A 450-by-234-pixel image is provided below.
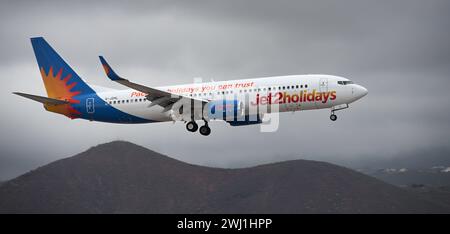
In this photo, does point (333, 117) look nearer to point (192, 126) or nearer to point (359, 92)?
point (359, 92)

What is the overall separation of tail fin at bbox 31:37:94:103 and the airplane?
11 cm

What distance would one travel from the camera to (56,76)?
83438mm

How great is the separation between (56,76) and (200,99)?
64.0 ft

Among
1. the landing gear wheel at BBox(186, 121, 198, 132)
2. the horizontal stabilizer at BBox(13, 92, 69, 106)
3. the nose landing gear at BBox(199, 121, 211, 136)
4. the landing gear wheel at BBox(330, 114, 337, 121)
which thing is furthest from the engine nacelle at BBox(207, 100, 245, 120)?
the horizontal stabilizer at BBox(13, 92, 69, 106)

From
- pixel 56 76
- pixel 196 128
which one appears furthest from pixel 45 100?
pixel 196 128

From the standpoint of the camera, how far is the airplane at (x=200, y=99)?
234 feet

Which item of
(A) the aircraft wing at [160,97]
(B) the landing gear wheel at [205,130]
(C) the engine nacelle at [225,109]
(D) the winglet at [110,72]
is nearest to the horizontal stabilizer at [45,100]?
(D) the winglet at [110,72]

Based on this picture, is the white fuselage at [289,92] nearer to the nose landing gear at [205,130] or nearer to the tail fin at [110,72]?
the nose landing gear at [205,130]

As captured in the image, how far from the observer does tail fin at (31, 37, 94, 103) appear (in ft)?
267
